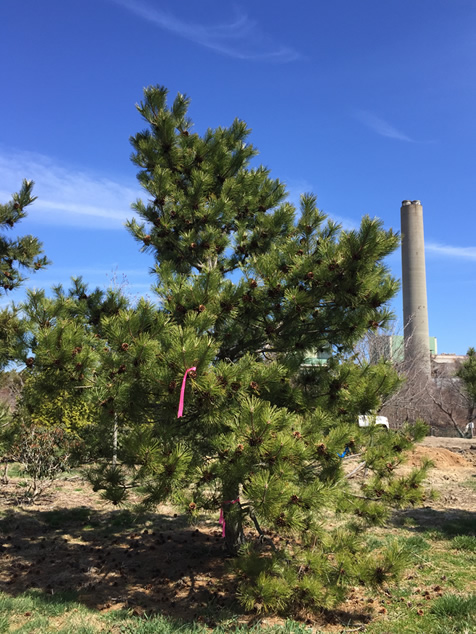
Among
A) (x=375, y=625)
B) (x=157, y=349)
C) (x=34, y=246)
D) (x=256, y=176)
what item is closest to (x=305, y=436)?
(x=157, y=349)

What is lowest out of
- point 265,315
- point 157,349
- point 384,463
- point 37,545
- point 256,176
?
point 37,545

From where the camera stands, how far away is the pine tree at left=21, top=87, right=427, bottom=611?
3.54m

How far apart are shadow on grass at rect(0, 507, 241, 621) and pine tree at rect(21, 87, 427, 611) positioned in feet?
2.14

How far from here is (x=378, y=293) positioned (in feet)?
14.5

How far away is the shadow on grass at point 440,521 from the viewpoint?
729 centimetres

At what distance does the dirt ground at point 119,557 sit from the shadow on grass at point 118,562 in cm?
1

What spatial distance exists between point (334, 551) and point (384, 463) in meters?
0.91

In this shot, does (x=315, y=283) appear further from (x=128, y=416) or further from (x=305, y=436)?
(x=128, y=416)

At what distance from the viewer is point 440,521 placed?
811cm

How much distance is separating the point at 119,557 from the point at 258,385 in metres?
3.69

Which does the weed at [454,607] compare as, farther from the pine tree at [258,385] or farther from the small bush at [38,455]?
the small bush at [38,455]

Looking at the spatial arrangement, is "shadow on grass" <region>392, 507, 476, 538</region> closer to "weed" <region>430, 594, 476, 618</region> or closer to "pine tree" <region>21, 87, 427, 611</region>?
"weed" <region>430, 594, 476, 618</region>

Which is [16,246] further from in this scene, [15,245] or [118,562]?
[118,562]

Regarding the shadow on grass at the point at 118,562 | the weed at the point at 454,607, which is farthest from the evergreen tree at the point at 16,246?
the weed at the point at 454,607
